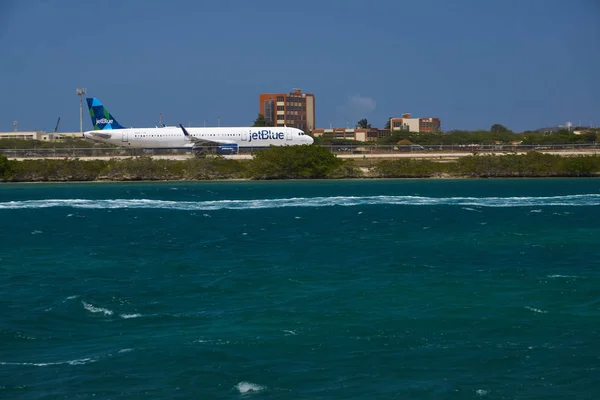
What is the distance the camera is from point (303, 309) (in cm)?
2691

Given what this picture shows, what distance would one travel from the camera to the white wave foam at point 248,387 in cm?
1939

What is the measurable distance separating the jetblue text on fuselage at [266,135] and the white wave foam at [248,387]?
343ft

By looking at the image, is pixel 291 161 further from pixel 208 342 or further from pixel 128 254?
pixel 208 342

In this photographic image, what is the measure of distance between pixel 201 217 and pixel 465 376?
133 feet

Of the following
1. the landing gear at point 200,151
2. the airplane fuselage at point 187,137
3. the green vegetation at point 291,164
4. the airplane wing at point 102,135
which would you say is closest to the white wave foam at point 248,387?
the green vegetation at point 291,164

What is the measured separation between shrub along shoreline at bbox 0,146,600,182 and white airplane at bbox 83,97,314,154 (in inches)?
468

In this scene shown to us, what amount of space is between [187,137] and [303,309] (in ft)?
338

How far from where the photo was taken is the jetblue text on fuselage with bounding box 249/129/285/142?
123750mm

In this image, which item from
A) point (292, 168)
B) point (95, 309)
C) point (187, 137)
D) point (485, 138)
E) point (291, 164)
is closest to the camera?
point (95, 309)

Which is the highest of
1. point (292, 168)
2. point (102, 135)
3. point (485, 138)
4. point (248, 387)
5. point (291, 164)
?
point (102, 135)

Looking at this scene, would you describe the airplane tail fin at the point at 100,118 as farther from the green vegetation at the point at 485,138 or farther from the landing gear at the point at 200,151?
the green vegetation at the point at 485,138

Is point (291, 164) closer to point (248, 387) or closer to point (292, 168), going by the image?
point (292, 168)

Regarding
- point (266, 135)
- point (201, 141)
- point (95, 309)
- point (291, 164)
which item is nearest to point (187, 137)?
point (201, 141)

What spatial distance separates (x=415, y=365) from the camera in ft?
68.7
